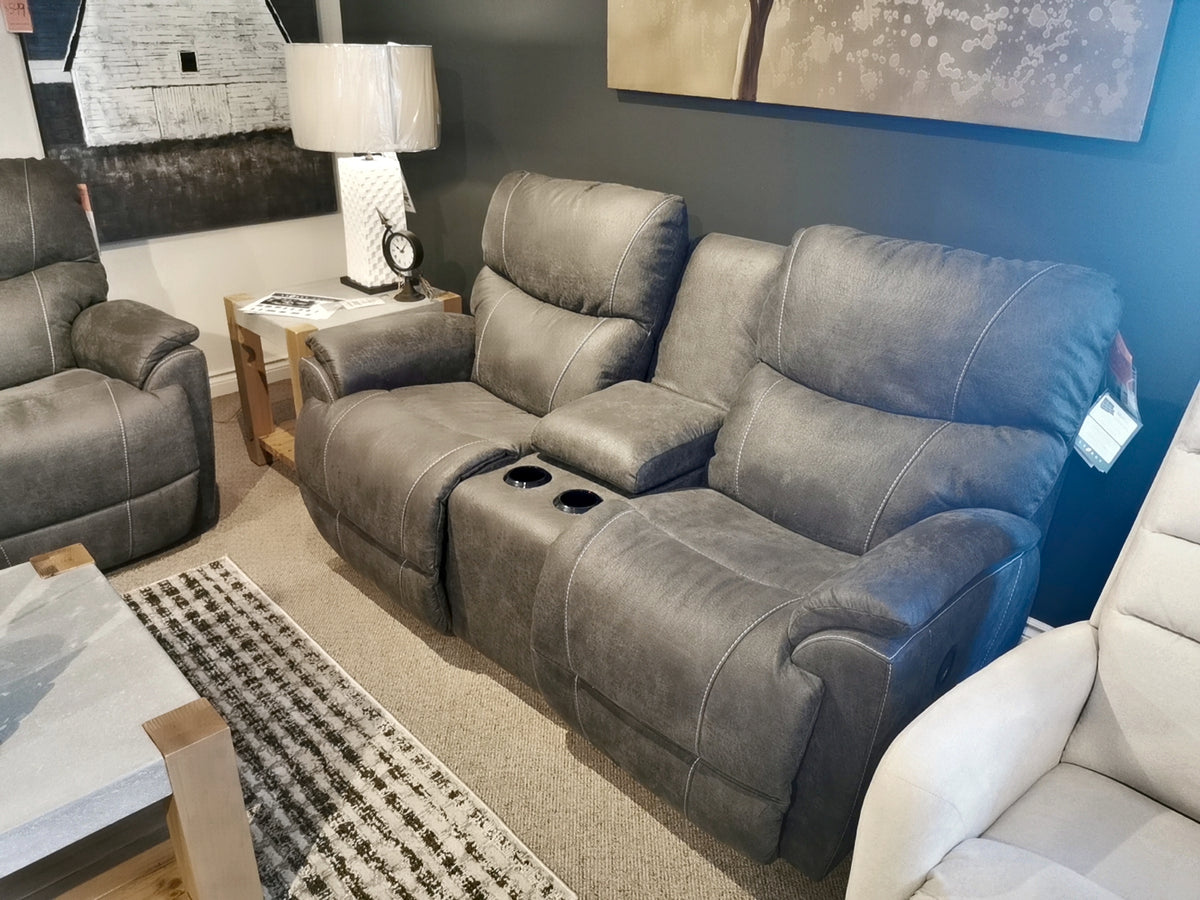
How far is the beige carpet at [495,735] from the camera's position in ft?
5.57

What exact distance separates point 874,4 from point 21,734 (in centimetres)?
217

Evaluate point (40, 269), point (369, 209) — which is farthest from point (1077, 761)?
point (40, 269)

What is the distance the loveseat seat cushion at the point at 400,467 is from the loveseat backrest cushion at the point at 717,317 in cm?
44

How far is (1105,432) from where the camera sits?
1.77 m

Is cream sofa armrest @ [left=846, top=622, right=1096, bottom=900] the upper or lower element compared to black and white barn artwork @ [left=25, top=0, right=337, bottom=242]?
lower

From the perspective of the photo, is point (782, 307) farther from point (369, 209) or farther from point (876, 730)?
point (369, 209)

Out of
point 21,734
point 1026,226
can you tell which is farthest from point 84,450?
point 1026,226

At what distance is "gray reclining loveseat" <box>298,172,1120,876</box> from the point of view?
1479 mm

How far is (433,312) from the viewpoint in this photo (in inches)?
109

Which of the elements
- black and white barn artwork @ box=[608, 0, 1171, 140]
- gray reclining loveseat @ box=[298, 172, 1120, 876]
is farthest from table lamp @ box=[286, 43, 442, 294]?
gray reclining loveseat @ box=[298, 172, 1120, 876]

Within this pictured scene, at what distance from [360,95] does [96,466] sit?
1.31 meters

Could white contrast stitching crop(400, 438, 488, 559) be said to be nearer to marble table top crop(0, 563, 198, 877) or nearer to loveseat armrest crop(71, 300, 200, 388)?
marble table top crop(0, 563, 198, 877)

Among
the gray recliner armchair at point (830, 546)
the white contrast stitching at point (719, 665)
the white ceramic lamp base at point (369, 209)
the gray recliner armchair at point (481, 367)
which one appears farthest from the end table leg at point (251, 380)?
the white contrast stitching at point (719, 665)

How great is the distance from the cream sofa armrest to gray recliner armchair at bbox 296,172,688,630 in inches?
48.1
